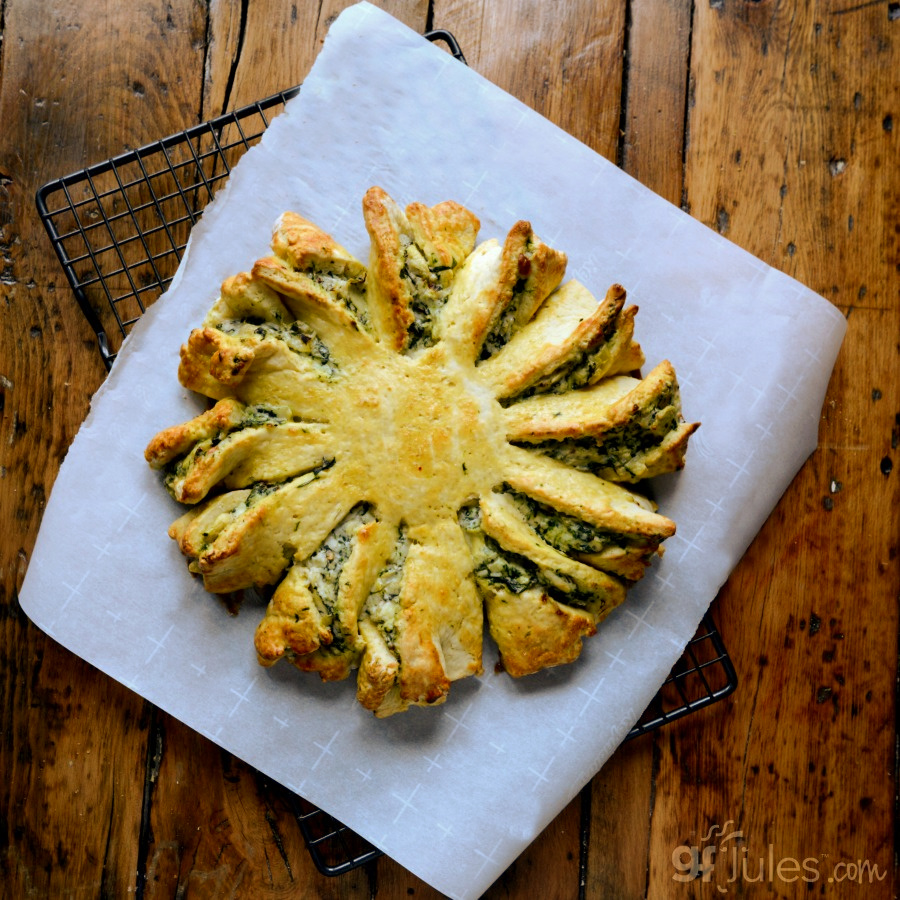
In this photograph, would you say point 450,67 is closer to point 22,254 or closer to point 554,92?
point 554,92

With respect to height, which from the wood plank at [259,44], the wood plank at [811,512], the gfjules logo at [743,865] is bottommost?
the gfjules logo at [743,865]

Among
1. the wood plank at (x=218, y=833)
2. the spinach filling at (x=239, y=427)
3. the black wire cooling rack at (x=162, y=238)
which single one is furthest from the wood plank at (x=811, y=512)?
the spinach filling at (x=239, y=427)

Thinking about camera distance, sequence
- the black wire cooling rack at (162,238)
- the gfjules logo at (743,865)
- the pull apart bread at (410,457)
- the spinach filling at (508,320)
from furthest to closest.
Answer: the gfjules logo at (743,865), the black wire cooling rack at (162,238), the spinach filling at (508,320), the pull apart bread at (410,457)

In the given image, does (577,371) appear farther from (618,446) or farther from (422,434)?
(422,434)

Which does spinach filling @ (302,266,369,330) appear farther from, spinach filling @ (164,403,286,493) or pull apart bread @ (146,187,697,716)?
spinach filling @ (164,403,286,493)

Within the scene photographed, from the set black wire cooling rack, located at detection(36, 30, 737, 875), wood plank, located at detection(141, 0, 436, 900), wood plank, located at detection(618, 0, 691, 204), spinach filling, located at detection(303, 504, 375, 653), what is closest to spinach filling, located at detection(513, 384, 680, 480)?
spinach filling, located at detection(303, 504, 375, 653)

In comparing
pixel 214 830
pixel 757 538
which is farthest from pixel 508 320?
pixel 214 830

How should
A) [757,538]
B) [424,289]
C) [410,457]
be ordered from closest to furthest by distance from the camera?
1. [410,457]
2. [424,289]
3. [757,538]

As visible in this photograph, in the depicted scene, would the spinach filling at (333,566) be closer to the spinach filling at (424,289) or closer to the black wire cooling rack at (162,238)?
the spinach filling at (424,289)
